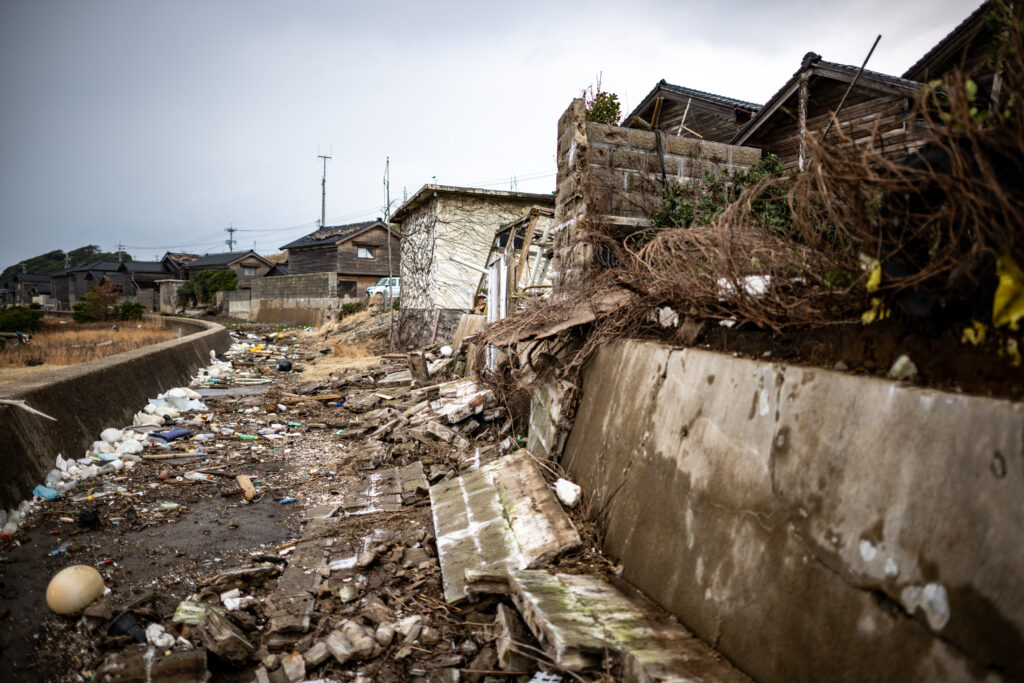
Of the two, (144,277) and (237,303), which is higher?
(144,277)

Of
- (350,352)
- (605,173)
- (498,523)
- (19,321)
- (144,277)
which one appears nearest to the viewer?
(498,523)

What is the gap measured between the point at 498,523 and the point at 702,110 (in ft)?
48.7

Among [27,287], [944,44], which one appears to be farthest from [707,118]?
[27,287]

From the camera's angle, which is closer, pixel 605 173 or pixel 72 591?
pixel 72 591

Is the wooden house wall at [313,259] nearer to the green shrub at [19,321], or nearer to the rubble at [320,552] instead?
the green shrub at [19,321]

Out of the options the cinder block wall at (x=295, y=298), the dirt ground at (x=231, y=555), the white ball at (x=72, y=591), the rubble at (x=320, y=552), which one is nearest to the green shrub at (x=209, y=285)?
the cinder block wall at (x=295, y=298)

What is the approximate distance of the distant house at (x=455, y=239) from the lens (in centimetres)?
1348

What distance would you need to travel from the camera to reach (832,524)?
5.51 ft

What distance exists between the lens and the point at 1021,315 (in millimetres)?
1416

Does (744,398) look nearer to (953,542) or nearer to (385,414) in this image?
(953,542)

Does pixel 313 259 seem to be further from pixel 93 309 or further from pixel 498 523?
pixel 498 523

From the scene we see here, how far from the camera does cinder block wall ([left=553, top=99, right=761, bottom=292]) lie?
474 cm

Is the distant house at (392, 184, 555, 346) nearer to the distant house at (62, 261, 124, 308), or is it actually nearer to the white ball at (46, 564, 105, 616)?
the white ball at (46, 564, 105, 616)

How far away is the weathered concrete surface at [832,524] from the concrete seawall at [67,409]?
14.1 feet
